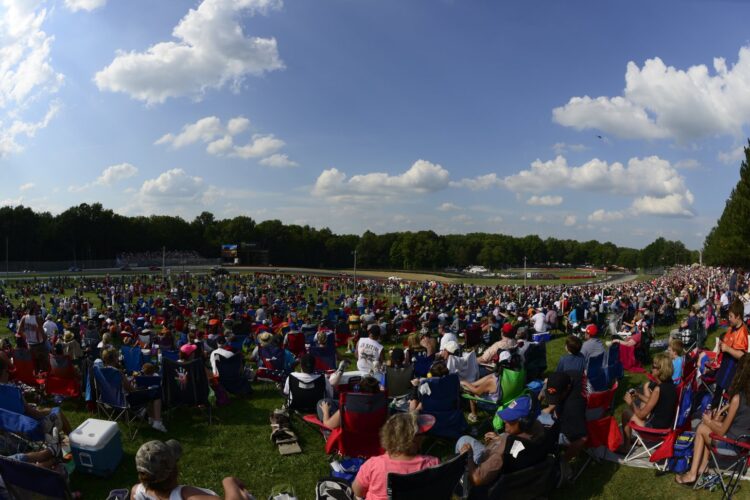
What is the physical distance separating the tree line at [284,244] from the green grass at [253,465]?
304 ft

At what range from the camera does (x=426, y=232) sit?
12475 centimetres

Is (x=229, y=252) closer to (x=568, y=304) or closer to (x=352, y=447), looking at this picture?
(x=568, y=304)

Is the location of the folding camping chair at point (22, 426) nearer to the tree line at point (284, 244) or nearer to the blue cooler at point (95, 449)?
the blue cooler at point (95, 449)

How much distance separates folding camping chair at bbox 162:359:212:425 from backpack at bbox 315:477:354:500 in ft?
12.5

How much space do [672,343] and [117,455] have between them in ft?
26.6

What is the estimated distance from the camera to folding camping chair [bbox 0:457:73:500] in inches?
124

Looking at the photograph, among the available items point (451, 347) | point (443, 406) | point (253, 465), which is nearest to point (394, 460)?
point (443, 406)

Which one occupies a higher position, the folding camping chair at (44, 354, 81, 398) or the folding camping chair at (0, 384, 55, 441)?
the folding camping chair at (0, 384, 55, 441)

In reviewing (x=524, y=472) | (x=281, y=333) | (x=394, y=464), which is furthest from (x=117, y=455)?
(x=281, y=333)

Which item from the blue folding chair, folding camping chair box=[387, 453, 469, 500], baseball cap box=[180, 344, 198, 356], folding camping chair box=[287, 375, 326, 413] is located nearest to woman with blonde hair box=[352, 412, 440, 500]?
folding camping chair box=[387, 453, 469, 500]

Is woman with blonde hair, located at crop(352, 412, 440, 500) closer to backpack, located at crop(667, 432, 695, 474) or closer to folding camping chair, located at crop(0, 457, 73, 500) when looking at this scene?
folding camping chair, located at crop(0, 457, 73, 500)

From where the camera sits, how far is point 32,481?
3.19m

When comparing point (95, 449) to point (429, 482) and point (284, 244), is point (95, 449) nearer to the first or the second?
point (429, 482)

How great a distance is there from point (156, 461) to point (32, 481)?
48.6 inches
